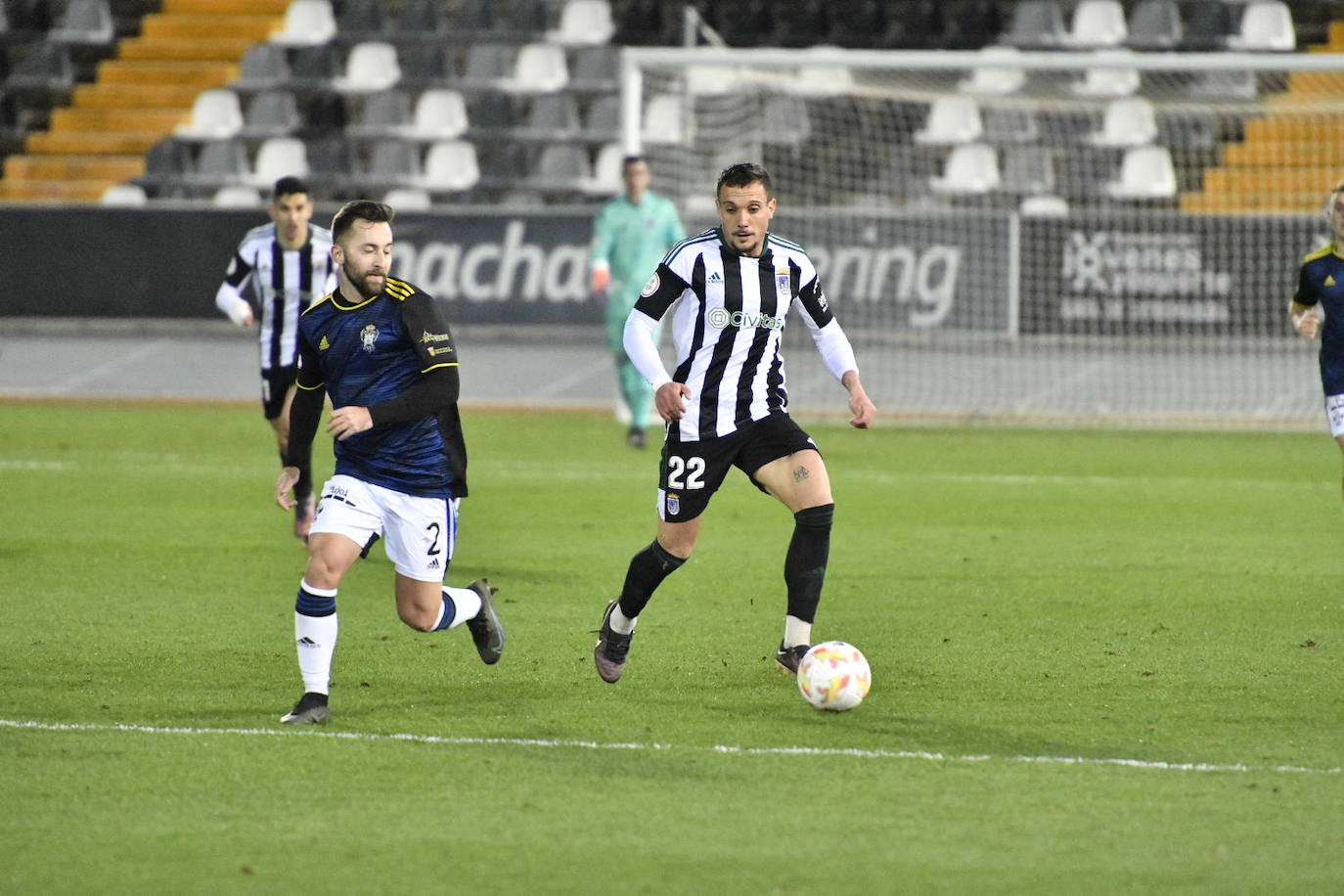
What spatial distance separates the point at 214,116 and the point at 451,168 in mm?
3424

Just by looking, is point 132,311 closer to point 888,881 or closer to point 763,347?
point 763,347

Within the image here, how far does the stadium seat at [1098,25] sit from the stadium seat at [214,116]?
418 inches

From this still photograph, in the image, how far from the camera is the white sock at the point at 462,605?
21.7 feet

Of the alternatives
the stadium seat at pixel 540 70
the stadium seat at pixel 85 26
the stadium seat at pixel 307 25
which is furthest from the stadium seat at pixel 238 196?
the stadium seat at pixel 85 26

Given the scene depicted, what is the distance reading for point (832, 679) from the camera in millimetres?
6219

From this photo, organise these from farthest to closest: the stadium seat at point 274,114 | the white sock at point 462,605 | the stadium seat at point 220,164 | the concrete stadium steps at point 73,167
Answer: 1. the stadium seat at point 274,114
2. the concrete stadium steps at point 73,167
3. the stadium seat at point 220,164
4. the white sock at point 462,605

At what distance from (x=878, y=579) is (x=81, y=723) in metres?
4.57

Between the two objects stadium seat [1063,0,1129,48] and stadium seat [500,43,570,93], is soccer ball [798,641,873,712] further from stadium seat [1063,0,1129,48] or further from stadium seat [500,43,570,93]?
stadium seat [500,43,570,93]

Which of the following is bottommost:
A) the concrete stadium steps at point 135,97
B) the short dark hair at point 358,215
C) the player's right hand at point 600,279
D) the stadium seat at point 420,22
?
the player's right hand at point 600,279

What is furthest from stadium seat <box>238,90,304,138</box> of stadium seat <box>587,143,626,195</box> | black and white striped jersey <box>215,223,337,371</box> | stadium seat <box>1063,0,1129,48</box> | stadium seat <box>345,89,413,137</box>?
black and white striped jersey <box>215,223,337,371</box>

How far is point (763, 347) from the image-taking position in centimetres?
684

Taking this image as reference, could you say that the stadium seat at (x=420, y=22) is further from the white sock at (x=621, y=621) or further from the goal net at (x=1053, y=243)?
the white sock at (x=621, y=621)

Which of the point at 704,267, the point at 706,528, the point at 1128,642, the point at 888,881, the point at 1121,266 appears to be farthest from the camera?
the point at 1121,266

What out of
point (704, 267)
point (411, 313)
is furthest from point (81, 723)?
point (704, 267)
